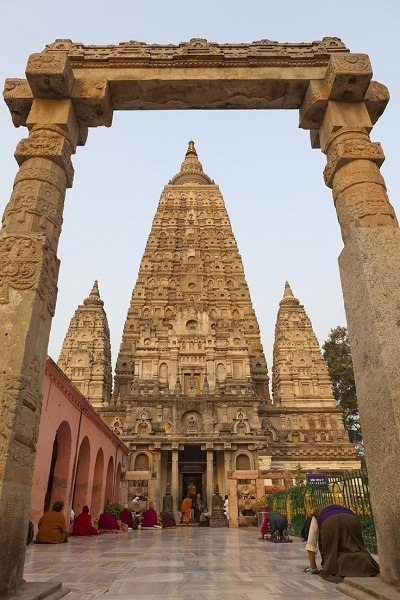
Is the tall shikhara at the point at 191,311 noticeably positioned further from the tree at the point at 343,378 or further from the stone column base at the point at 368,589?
the stone column base at the point at 368,589

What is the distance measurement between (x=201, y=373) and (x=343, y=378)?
15.8 meters

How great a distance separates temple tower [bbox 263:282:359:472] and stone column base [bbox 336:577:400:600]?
32.1 m

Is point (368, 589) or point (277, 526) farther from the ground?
point (277, 526)

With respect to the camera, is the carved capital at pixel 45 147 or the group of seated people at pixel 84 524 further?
the group of seated people at pixel 84 524

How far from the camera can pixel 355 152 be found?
218 inches

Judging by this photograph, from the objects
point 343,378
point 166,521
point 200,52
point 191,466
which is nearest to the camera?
point 200,52

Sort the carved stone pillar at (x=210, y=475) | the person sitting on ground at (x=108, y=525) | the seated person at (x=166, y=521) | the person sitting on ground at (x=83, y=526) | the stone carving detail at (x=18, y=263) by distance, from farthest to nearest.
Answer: the carved stone pillar at (x=210, y=475), the seated person at (x=166, y=521), the person sitting on ground at (x=108, y=525), the person sitting on ground at (x=83, y=526), the stone carving detail at (x=18, y=263)

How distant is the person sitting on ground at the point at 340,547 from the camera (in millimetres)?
4984

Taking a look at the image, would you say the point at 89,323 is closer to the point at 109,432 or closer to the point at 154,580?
the point at 109,432

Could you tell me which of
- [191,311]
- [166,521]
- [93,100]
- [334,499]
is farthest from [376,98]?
[191,311]

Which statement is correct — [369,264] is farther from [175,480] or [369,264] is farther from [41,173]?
[175,480]

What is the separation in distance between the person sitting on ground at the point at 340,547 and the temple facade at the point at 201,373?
15.3 meters

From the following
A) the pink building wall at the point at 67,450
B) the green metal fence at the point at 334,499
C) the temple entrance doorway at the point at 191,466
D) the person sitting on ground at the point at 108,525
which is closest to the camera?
the green metal fence at the point at 334,499

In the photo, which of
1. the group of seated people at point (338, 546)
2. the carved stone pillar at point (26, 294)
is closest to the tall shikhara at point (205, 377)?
the group of seated people at point (338, 546)
